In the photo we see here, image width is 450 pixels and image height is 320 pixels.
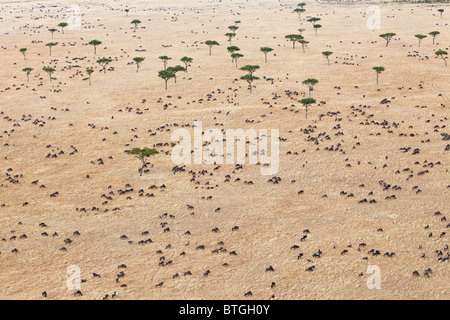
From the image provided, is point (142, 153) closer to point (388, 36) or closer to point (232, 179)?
point (232, 179)

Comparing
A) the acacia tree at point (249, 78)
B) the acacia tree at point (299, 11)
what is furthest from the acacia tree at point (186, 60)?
the acacia tree at point (299, 11)

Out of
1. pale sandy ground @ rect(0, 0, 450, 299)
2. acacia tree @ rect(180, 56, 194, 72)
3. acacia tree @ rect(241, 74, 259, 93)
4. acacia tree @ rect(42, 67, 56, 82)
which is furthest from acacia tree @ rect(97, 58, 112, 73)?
acacia tree @ rect(241, 74, 259, 93)

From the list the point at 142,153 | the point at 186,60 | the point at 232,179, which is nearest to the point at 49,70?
the point at 186,60

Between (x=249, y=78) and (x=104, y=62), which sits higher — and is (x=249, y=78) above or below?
below

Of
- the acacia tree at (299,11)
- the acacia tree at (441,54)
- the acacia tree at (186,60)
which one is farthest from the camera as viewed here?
the acacia tree at (299,11)

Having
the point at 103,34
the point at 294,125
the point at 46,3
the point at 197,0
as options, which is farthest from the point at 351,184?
the point at 46,3

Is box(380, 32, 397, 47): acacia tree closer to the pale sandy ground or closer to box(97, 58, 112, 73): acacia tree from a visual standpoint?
the pale sandy ground

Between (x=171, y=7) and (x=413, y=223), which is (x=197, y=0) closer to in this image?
(x=171, y=7)

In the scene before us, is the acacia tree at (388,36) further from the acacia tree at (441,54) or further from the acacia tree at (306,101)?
the acacia tree at (306,101)
